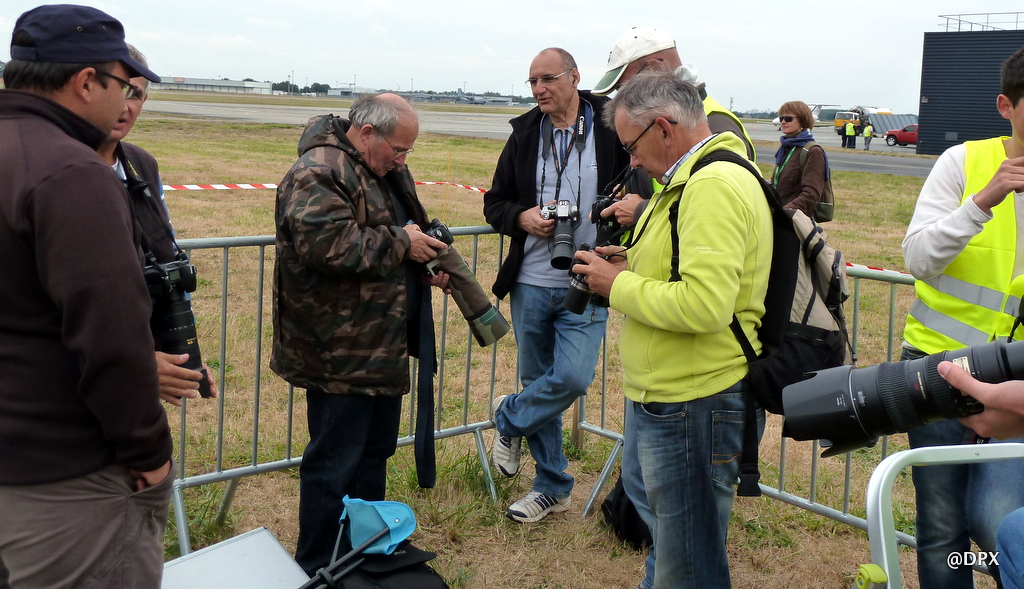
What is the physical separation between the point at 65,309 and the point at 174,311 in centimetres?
78

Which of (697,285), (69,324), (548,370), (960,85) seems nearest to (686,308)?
(697,285)

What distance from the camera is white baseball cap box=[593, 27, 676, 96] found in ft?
11.7

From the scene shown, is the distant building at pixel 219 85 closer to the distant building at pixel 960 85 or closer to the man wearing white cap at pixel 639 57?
the distant building at pixel 960 85

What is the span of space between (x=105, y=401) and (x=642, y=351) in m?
1.44

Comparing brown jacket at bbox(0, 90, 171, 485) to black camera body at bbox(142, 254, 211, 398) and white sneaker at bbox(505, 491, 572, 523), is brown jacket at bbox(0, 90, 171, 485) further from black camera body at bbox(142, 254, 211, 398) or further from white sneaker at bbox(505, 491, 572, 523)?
white sneaker at bbox(505, 491, 572, 523)

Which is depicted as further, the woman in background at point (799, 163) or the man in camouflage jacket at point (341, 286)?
the woman in background at point (799, 163)

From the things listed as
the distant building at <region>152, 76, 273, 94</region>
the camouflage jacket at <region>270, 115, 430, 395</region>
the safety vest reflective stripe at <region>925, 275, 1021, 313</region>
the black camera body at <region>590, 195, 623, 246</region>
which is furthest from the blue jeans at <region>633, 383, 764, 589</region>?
the distant building at <region>152, 76, 273, 94</region>

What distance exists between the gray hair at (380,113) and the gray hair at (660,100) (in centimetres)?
103

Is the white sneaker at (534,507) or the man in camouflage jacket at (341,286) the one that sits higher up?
the man in camouflage jacket at (341,286)

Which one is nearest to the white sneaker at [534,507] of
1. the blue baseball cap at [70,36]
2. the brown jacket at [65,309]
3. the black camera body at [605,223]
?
the black camera body at [605,223]

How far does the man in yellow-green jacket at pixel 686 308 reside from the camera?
2297 mm

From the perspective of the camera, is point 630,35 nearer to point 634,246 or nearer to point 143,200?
point 634,246

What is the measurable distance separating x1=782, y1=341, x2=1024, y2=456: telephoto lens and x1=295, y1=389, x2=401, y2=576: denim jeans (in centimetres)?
186

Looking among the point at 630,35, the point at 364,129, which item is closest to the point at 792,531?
the point at 630,35
